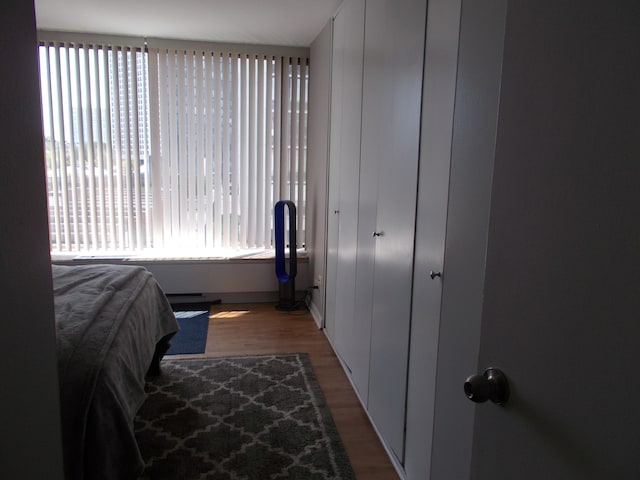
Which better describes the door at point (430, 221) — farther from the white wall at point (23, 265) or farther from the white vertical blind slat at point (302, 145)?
the white vertical blind slat at point (302, 145)

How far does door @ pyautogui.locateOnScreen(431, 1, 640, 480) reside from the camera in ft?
1.86

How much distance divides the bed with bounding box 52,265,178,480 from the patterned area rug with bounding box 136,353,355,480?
367 mm

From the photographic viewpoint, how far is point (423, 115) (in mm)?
1793

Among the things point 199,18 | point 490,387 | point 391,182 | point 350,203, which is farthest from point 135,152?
point 490,387

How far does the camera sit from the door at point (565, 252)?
22.3 inches

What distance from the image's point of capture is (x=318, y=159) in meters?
4.12

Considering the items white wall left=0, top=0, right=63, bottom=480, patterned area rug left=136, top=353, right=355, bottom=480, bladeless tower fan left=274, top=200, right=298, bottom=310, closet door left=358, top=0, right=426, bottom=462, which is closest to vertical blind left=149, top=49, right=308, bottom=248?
bladeless tower fan left=274, top=200, right=298, bottom=310

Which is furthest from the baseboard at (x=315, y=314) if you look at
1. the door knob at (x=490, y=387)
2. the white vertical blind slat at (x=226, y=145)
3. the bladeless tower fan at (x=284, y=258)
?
the door knob at (x=490, y=387)

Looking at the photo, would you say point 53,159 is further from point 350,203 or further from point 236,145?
point 350,203

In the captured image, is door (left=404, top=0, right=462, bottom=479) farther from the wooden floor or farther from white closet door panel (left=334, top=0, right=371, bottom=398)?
white closet door panel (left=334, top=0, right=371, bottom=398)

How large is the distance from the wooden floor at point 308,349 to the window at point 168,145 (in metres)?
0.87

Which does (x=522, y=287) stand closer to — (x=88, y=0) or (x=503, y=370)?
(x=503, y=370)

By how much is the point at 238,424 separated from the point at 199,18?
10.2 feet

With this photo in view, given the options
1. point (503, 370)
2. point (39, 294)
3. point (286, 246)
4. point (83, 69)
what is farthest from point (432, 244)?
point (83, 69)
